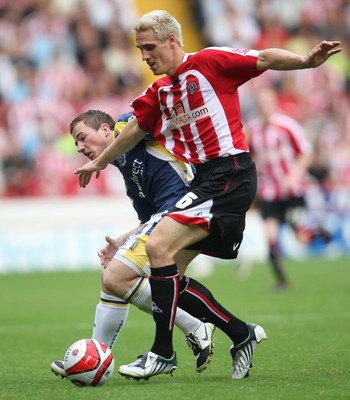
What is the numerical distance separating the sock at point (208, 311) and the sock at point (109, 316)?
15.5 inches

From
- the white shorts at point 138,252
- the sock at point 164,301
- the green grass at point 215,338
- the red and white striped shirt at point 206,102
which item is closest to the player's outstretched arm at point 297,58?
the red and white striped shirt at point 206,102

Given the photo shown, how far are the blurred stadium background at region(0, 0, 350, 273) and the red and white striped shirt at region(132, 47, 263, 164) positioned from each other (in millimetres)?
10789

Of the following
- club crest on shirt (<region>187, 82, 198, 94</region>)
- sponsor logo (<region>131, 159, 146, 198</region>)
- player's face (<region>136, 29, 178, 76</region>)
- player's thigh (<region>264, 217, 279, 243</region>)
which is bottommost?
player's thigh (<region>264, 217, 279, 243</region>)

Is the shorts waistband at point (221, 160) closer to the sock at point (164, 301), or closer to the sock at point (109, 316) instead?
the sock at point (164, 301)

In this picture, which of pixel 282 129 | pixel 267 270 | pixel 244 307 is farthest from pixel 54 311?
pixel 267 270

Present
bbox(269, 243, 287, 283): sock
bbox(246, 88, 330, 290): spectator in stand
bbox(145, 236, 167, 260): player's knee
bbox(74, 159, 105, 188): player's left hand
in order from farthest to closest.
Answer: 1. bbox(246, 88, 330, 290): spectator in stand
2. bbox(269, 243, 287, 283): sock
3. bbox(74, 159, 105, 188): player's left hand
4. bbox(145, 236, 167, 260): player's knee

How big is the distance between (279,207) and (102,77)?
304 inches

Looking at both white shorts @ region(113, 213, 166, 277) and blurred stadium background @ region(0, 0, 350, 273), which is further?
blurred stadium background @ region(0, 0, 350, 273)

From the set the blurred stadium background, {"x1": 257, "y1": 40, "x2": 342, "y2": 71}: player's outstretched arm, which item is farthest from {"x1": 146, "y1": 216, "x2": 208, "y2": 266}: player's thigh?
the blurred stadium background

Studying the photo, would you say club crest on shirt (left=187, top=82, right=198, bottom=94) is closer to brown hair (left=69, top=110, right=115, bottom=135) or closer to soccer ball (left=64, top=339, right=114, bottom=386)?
brown hair (left=69, top=110, right=115, bottom=135)

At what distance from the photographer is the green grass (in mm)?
5594

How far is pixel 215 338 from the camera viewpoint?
8594 millimetres

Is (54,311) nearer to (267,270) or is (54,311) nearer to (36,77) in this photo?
(267,270)

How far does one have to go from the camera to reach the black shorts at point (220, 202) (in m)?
5.84
